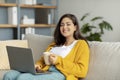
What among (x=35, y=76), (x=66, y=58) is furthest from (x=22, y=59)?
(x=66, y=58)

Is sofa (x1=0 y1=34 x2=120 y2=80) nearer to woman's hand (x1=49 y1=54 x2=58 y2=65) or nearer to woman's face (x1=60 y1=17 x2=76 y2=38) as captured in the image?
woman's face (x1=60 y1=17 x2=76 y2=38)

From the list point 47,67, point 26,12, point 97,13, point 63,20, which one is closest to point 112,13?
point 97,13

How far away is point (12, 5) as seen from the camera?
4418 millimetres

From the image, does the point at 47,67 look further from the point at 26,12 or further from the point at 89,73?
the point at 26,12

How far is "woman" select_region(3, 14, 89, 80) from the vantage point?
2.36 meters

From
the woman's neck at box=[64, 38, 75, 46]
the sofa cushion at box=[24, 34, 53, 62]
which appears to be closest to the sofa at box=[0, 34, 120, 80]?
the woman's neck at box=[64, 38, 75, 46]

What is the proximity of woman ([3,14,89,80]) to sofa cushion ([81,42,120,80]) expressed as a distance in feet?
0.31

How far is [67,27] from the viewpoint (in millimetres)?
2635

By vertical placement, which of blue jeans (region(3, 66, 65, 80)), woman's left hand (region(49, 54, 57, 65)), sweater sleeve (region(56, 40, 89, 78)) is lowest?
blue jeans (region(3, 66, 65, 80))

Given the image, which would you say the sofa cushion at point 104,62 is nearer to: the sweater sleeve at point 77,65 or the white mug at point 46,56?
the sweater sleeve at point 77,65

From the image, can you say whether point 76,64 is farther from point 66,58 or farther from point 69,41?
point 69,41

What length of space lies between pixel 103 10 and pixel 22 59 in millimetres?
2525

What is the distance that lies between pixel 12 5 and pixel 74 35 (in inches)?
80.6

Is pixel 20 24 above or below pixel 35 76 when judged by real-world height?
above
